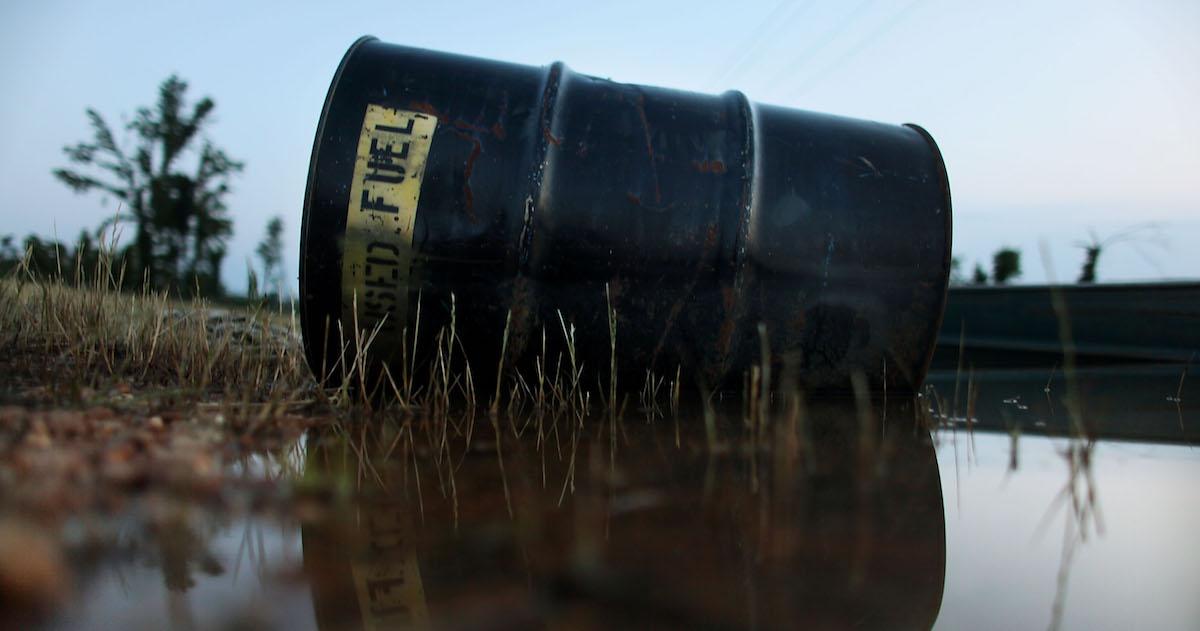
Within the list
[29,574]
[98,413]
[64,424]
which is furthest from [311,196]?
[29,574]

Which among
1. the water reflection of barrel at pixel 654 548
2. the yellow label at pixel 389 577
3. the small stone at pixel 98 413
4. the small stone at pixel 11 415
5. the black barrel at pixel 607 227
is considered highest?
the black barrel at pixel 607 227

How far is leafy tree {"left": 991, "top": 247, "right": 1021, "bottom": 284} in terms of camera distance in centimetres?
973

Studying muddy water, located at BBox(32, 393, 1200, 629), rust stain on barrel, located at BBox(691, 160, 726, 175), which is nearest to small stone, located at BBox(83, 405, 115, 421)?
muddy water, located at BBox(32, 393, 1200, 629)

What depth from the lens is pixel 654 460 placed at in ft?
5.38

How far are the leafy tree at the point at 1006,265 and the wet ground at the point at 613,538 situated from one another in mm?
8792

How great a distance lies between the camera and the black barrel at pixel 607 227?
7.37ft

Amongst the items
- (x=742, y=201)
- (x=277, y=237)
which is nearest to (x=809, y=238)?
(x=742, y=201)

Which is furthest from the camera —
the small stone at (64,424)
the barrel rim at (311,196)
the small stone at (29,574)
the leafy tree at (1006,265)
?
the leafy tree at (1006,265)

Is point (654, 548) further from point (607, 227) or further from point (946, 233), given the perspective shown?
point (946, 233)

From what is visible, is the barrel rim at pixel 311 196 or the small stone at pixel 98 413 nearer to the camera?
the small stone at pixel 98 413

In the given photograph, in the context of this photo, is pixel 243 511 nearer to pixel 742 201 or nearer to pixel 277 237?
pixel 742 201

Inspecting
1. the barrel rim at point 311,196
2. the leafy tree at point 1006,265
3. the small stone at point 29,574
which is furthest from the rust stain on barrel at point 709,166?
the leafy tree at point 1006,265

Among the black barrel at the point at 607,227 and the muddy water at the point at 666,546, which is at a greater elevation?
the black barrel at the point at 607,227

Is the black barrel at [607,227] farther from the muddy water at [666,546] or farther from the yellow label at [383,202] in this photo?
the muddy water at [666,546]
